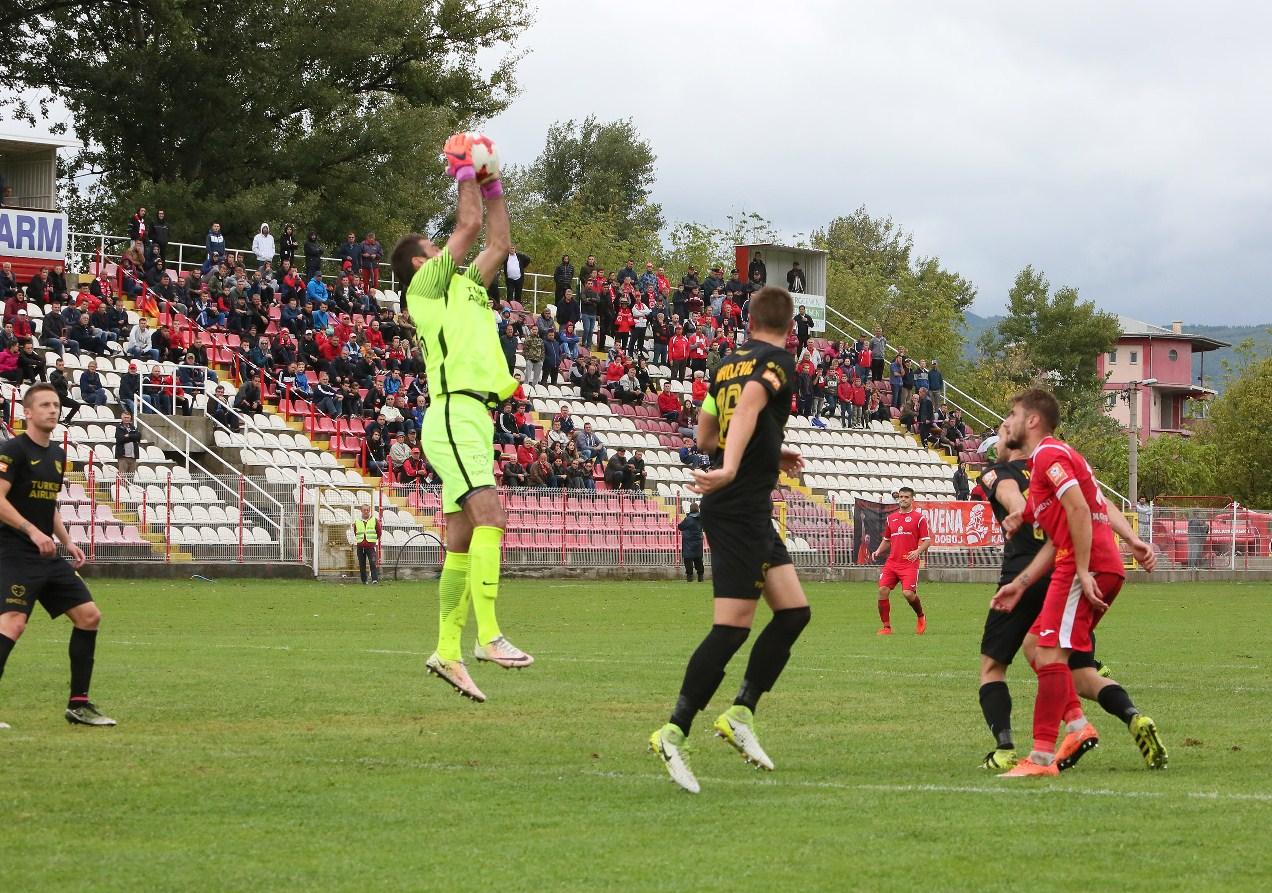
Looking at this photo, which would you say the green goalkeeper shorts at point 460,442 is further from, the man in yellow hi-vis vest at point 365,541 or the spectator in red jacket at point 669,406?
the spectator in red jacket at point 669,406

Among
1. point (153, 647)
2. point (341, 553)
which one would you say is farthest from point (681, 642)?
point (341, 553)

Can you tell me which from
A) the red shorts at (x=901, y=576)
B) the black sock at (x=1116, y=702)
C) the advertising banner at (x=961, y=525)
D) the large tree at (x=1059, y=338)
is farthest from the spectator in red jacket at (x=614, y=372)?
the large tree at (x=1059, y=338)

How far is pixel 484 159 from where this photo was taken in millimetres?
9750

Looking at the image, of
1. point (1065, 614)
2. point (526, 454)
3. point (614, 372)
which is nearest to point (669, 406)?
point (614, 372)

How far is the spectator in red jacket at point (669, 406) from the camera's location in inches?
1754

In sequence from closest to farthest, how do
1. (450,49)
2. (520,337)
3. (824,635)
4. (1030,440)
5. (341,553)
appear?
(1030,440) → (824,635) → (341,553) → (520,337) → (450,49)

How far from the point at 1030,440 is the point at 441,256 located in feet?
11.3

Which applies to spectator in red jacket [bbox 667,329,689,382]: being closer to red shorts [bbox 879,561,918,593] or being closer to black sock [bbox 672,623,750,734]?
red shorts [bbox 879,561,918,593]

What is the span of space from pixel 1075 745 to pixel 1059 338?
98271 millimetres

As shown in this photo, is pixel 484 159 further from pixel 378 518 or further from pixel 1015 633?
pixel 378 518

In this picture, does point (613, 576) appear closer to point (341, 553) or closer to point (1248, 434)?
point (341, 553)

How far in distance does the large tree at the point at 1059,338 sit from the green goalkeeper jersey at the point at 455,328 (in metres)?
94.5

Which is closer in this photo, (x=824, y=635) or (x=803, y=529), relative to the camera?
(x=824, y=635)

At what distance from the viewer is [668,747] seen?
8023 millimetres
